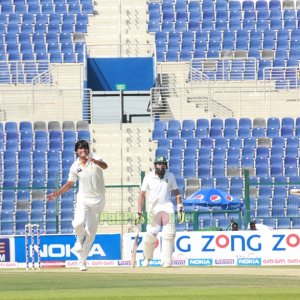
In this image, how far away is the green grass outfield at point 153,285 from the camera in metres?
11.2

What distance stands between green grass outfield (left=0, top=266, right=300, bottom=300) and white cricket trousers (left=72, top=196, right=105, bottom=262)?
1151 mm

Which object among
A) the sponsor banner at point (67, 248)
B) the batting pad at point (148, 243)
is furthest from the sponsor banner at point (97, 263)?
the batting pad at point (148, 243)

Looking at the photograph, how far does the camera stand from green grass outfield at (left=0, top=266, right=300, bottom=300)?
11.2 meters

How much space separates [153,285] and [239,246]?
10.8m

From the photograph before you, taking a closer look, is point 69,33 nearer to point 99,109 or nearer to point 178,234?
point 99,109

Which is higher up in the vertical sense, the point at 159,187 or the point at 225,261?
the point at 159,187

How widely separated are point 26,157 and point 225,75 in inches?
284

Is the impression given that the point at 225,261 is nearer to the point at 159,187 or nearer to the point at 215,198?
the point at 215,198

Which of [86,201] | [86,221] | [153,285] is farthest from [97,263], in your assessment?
[153,285]

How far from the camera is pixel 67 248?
23422 millimetres

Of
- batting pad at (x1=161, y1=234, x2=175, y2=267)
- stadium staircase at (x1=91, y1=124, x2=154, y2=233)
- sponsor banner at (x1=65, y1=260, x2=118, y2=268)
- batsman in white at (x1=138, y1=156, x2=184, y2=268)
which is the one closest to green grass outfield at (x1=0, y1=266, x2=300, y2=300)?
batting pad at (x1=161, y1=234, x2=175, y2=267)

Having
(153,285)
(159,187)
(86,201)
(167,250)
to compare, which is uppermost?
(159,187)

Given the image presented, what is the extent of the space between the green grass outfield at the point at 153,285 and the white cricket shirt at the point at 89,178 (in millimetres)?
1456

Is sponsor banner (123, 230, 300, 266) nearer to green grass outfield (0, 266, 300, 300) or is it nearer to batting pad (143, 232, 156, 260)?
batting pad (143, 232, 156, 260)
